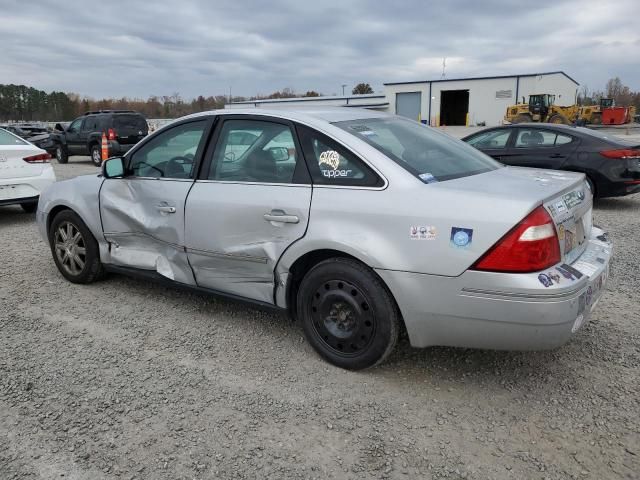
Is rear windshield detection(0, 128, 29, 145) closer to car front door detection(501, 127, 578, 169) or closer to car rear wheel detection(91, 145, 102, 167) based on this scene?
car front door detection(501, 127, 578, 169)

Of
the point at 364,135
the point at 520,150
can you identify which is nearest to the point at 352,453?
the point at 364,135

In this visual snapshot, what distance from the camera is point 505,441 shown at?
2.53 metres

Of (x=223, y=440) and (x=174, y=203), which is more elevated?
(x=174, y=203)

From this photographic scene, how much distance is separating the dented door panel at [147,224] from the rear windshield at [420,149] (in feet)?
4.51

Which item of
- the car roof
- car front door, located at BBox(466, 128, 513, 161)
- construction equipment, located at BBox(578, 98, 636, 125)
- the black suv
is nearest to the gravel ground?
the car roof

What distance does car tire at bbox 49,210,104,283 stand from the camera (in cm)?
459

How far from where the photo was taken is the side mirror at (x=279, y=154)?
11.0 feet

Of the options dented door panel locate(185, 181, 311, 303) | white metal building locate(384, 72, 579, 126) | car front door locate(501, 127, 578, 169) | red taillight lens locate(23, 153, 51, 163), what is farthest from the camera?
white metal building locate(384, 72, 579, 126)

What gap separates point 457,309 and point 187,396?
1.57m

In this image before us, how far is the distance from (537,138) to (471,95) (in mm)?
41181

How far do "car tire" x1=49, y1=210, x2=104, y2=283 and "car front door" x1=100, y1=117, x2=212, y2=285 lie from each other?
0.27 metres

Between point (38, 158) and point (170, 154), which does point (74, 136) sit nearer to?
point (38, 158)

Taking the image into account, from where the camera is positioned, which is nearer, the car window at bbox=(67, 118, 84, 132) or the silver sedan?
the silver sedan

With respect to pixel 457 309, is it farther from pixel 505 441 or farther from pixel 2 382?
pixel 2 382
